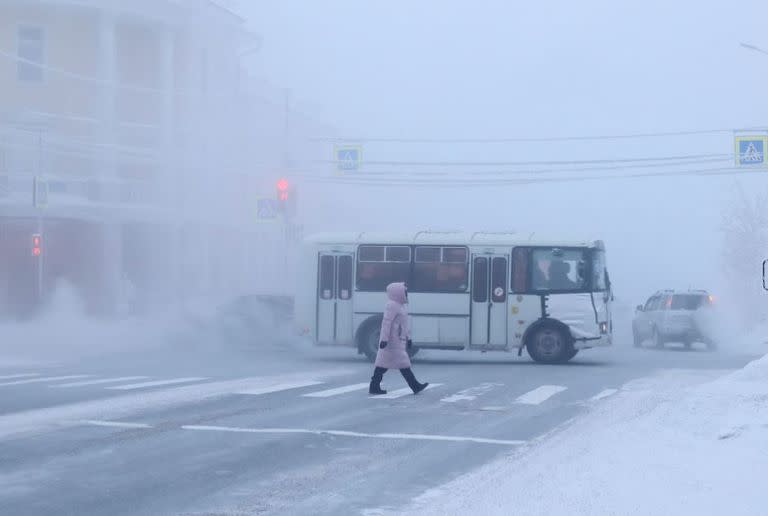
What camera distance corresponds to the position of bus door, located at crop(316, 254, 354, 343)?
26.9m

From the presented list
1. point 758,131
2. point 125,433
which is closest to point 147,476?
point 125,433

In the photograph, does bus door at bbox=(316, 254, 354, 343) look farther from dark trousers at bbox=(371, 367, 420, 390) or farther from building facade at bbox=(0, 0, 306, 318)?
building facade at bbox=(0, 0, 306, 318)

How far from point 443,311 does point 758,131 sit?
14225 mm

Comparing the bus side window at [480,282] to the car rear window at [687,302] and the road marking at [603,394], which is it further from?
the car rear window at [687,302]

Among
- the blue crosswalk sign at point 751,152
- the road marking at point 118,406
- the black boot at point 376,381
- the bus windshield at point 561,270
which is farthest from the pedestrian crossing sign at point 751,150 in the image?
the black boot at point 376,381

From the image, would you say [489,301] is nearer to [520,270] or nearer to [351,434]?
[520,270]

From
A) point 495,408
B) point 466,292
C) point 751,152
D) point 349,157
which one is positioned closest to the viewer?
point 495,408

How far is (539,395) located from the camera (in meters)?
18.0

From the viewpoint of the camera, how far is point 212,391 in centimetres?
1780

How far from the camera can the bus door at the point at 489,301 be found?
26.2 meters

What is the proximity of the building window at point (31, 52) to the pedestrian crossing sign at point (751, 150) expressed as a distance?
27.5 metres

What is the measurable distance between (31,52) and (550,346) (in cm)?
3050

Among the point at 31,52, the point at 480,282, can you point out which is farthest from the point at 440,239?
the point at 31,52

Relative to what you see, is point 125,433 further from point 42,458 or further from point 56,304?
point 56,304
